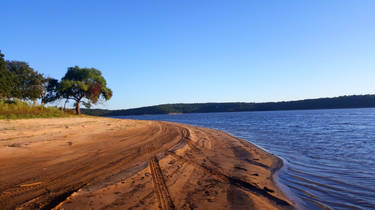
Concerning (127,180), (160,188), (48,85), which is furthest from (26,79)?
(160,188)

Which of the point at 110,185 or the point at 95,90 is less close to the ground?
the point at 95,90

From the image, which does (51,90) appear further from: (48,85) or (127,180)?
(127,180)

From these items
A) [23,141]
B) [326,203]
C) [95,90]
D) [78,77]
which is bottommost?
[326,203]

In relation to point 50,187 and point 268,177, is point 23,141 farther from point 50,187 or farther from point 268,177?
point 268,177

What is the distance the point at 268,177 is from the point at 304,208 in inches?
76.5

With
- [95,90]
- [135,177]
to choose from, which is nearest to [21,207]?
[135,177]

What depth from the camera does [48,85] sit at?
1330 inches

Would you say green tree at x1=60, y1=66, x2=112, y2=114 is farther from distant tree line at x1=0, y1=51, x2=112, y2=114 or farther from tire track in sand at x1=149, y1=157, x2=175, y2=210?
tire track in sand at x1=149, y1=157, x2=175, y2=210

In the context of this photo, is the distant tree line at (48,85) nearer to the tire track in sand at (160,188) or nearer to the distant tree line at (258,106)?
the tire track in sand at (160,188)

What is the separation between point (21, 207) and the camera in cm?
341

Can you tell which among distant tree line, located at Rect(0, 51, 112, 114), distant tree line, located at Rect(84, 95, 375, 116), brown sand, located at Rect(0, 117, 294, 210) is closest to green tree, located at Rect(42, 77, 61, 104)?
distant tree line, located at Rect(0, 51, 112, 114)

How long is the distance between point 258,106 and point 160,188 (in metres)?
165

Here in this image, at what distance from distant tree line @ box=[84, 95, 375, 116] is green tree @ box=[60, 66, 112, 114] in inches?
3789

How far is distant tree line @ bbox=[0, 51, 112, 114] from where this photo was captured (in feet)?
81.5
